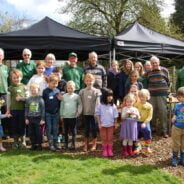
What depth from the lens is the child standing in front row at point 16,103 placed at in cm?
510

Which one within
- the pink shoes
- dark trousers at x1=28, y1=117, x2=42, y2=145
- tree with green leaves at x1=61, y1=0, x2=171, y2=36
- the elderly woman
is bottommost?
the pink shoes

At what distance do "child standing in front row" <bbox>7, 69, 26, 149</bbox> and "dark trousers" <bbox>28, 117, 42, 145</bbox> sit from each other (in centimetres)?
27

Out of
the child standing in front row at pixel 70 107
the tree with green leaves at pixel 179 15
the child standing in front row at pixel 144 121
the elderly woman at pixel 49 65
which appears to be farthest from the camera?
the tree with green leaves at pixel 179 15

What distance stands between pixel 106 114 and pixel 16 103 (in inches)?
71.6

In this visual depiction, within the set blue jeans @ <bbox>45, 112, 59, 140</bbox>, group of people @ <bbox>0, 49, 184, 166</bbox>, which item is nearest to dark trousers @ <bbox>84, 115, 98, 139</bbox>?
group of people @ <bbox>0, 49, 184, 166</bbox>

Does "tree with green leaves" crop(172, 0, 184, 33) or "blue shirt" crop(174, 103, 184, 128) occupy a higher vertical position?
"tree with green leaves" crop(172, 0, 184, 33)

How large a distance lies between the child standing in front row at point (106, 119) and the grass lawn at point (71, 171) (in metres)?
0.37

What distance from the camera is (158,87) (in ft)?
20.1

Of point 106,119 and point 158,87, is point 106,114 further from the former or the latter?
point 158,87

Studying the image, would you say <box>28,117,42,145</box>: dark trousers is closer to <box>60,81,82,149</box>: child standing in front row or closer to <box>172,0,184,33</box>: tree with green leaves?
<box>60,81,82,149</box>: child standing in front row

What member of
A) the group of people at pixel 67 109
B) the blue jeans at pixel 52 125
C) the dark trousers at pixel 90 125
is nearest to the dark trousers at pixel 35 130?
the group of people at pixel 67 109

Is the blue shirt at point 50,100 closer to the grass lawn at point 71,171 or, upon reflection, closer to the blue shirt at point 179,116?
the grass lawn at point 71,171

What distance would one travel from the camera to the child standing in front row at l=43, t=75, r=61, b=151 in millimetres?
5129

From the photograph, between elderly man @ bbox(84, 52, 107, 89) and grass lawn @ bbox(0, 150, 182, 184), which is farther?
Result: elderly man @ bbox(84, 52, 107, 89)
